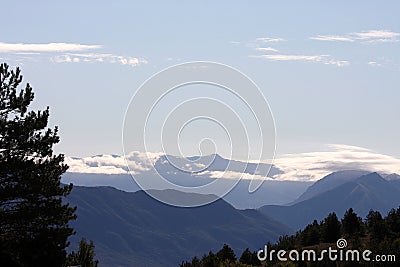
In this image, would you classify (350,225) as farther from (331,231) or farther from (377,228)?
(377,228)

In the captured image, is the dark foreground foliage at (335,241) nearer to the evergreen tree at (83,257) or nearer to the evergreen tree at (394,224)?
the evergreen tree at (394,224)

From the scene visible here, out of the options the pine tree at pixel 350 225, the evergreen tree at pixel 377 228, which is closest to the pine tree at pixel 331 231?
the pine tree at pixel 350 225

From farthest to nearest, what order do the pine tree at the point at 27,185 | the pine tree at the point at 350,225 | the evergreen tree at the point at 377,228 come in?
the pine tree at the point at 350,225, the evergreen tree at the point at 377,228, the pine tree at the point at 27,185

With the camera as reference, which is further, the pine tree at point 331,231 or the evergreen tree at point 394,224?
the pine tree at point 331,231

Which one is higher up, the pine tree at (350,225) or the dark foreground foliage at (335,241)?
the pine tree at (350,225)

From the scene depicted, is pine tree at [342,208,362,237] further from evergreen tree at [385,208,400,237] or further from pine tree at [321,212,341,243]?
evergreen tree at [385,208,400,237]

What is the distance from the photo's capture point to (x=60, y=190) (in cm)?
5381

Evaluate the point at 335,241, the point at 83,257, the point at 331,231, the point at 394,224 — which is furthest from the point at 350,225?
the point at 83,257

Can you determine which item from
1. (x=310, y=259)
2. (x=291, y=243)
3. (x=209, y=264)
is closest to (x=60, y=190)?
(x=209, y=264)

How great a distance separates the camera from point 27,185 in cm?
5288

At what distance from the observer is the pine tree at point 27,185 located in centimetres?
5203

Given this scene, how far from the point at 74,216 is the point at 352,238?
26.2m

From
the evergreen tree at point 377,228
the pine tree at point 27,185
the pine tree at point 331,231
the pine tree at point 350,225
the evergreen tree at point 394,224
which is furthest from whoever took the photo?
the pine tree at point 350,225

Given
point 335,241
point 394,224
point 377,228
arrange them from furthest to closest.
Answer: point 394,224 → point 335,241 → point 377,228
